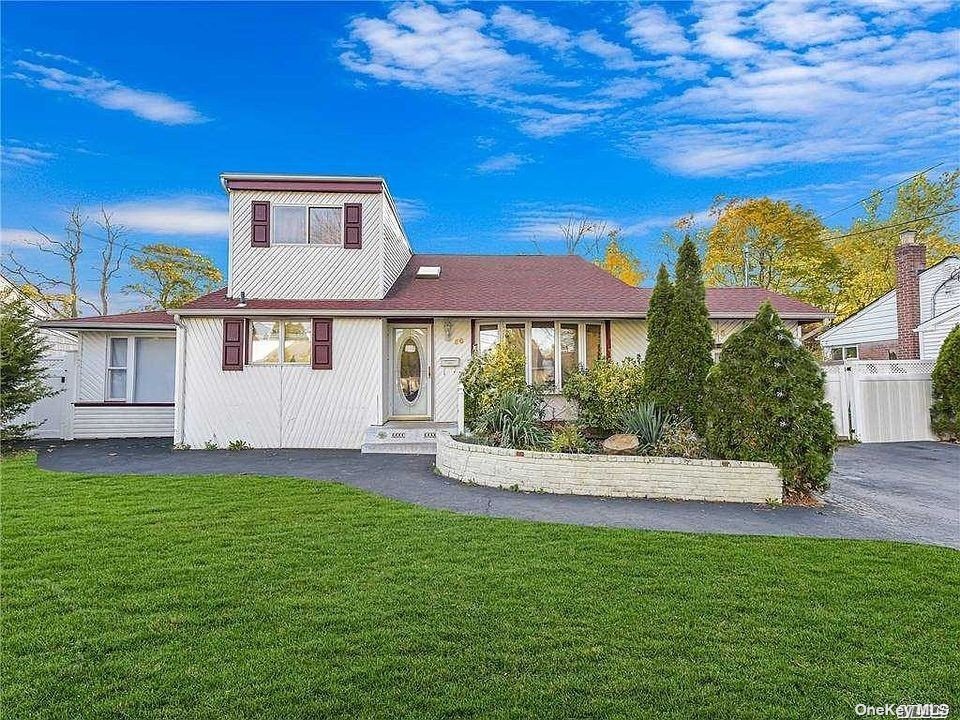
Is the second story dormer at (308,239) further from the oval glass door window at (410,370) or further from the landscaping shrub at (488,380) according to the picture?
the landscaping shrub at (488,380)

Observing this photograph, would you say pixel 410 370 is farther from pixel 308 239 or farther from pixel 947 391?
pixel 947 391

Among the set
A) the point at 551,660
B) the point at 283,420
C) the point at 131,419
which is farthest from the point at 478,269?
the point at 551,660

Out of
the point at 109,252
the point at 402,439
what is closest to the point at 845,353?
the point at 402,439

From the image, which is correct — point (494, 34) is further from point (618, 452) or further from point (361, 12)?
point (618, 452)

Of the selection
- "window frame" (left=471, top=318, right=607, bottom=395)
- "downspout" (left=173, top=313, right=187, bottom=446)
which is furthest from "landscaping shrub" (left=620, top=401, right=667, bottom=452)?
"downspout" (left=173, top=313, right=187, bottom=446)

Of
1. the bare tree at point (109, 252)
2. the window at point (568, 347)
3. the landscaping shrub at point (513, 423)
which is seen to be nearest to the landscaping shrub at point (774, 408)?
the landscaping shrub at point (513, 423)

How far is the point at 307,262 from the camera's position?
12.1 metres

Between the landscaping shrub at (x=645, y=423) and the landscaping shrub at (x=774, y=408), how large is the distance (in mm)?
875

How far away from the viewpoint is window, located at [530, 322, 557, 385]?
39.9 feet

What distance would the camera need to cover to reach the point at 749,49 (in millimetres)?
11336

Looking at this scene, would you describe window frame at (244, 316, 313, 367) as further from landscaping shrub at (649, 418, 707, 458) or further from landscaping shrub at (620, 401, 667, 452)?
landscaping shrub at (649, 418, 707, 458)

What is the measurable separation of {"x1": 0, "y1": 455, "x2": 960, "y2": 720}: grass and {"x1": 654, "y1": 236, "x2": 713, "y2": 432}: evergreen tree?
3.52m

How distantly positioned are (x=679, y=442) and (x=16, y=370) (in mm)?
13139

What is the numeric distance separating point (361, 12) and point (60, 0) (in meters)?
6.01
